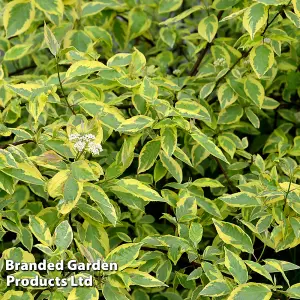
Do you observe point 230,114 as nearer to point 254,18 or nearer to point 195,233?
point 254,18

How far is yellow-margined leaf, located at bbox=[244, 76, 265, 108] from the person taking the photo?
1.68 metres

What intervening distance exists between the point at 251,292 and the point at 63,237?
378 millimetres

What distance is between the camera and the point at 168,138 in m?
1.37

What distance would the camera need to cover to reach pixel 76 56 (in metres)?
1.45

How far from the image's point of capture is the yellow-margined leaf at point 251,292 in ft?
3.80

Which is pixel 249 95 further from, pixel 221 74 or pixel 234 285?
pixel 234 285

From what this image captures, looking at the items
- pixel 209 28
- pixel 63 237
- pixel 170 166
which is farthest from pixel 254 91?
pixel 63 237

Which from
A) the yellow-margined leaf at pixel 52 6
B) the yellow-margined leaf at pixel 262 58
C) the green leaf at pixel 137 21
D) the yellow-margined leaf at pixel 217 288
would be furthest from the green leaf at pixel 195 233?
the green leaf at pixel 137 21

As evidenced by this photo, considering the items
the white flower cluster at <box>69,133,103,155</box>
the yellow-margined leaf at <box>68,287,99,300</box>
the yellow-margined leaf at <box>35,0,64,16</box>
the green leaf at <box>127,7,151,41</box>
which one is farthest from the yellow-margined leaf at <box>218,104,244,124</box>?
the yellow-margined leaf at <box>68,287,99,300</box>

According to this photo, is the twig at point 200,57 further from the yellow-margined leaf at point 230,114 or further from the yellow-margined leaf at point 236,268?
the yellow-margined leaf at point 236,268

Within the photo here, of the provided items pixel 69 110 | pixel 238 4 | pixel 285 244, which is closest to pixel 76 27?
pixel 69 110

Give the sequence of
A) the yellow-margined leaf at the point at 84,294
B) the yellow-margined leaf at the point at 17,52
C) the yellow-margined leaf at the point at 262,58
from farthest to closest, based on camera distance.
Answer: the yellow-margined leaf at the point at 17,52 < the yellow-margined leaf at the point at 262,58 < the yellow-margined leaf at the point at 84,294

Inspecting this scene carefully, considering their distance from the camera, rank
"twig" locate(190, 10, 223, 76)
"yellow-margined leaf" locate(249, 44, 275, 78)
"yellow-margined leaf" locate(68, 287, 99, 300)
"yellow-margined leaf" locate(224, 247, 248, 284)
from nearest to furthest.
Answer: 1. "yellow-margined leaf" locate(68, 287, 99, 300)
2. "yellow-margined leaf" locate(224, 247, 248, 284)
3. "yellow-margined leaf" locate(249, 44, 275, 78)
4. "twig" locate(190, 10, 223, 76)

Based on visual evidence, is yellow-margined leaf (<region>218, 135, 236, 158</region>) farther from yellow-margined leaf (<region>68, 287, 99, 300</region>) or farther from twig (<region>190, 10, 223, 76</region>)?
yellow-margined leaf (<region>68, 287, 99, 300</region>)
